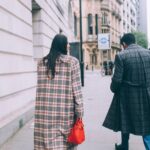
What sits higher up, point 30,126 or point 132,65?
point 132,65

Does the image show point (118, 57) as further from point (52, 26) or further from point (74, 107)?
point (52, 26)

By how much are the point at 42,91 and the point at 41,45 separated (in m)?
9.66

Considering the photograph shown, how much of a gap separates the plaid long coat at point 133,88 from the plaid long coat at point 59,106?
1.44 metres

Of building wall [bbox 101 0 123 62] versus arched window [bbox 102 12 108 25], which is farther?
arched window [bbox 102 12 108 25]

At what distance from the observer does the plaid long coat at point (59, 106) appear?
4633mm

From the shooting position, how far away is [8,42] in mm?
8867

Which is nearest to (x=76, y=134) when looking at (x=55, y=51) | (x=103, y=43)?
(x=55, y=51)

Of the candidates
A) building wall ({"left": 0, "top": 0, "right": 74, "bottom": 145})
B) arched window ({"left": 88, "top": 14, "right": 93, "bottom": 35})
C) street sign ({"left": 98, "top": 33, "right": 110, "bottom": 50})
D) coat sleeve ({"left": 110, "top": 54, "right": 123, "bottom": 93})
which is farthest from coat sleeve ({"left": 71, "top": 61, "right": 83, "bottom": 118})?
arched window ({"left": 88, "top": 14, "right": 93, "bottom": 35})

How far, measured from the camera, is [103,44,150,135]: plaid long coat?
598 centimetres

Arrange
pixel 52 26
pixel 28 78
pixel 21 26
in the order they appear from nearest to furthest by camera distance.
A: pixel 21 26, pixel 28 78, pixel 52 26

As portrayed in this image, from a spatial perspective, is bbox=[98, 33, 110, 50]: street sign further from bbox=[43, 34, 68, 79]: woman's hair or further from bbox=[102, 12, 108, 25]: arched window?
bbox=[102, 12, 108, 25]: arched window

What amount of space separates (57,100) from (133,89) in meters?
1.66

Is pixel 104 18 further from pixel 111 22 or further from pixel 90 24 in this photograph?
pixel 90 24

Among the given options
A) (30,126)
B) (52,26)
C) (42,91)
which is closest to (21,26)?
(30,126)
